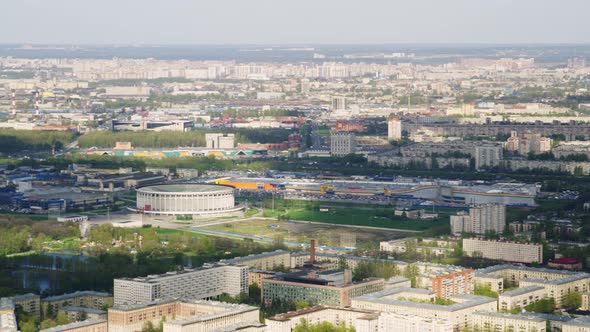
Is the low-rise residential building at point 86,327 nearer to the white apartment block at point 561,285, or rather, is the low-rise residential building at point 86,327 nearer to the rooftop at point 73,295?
the rooftop at point 73,295

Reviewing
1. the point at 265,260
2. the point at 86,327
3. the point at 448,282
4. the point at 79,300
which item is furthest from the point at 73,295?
the point at 448,282

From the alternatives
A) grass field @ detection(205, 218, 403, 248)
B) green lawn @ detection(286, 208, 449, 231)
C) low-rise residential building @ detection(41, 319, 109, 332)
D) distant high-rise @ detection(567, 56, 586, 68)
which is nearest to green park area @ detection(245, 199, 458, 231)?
green lawn @ detection(286, 208, 449, 231)

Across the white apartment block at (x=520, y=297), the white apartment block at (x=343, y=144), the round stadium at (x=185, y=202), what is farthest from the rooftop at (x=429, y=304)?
the white apartment block at (x=343, y=144)

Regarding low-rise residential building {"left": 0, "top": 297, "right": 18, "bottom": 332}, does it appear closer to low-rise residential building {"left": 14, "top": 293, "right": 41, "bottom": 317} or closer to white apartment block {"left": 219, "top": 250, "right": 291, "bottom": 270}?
low-rise residential building {"left": 14, "top": 293, "right": 41, "bottom": 317}

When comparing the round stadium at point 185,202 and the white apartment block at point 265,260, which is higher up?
the white apartment block at point 265,260

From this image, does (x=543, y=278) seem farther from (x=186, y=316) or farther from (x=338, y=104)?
(x=338, y=104)

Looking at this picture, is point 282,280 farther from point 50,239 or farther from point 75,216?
point 75,216

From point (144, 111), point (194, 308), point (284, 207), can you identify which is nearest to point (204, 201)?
point (284, 207)
